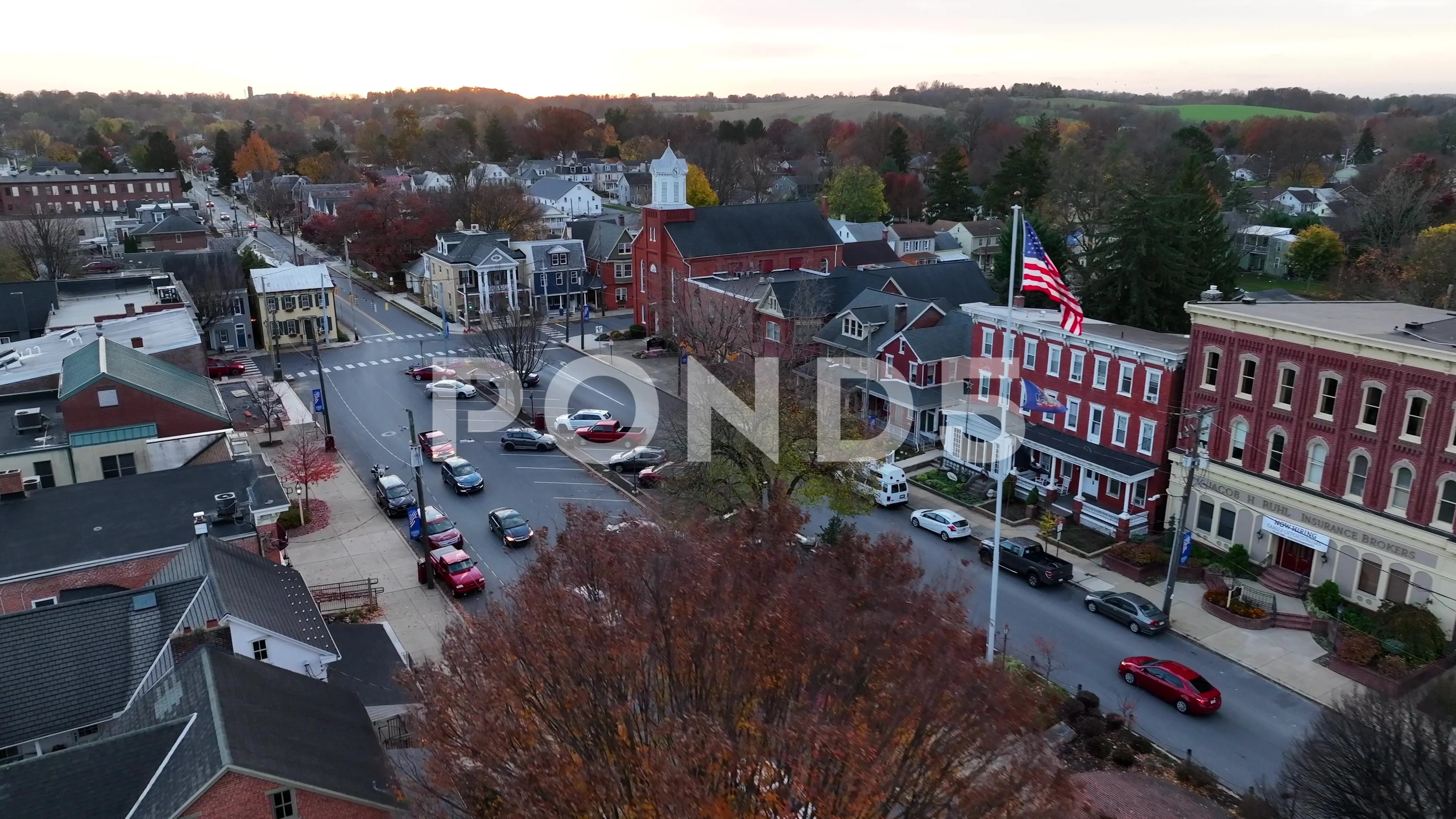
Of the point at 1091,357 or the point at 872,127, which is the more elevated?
the point at 872,127

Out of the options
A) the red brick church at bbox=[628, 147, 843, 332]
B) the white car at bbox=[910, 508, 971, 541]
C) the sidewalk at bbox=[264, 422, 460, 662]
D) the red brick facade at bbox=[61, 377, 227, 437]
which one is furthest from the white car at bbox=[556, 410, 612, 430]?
the white car at bbox=[910, 508, 971, 541]

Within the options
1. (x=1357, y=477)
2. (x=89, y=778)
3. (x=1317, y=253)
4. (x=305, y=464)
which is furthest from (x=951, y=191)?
(x=89, y=778)

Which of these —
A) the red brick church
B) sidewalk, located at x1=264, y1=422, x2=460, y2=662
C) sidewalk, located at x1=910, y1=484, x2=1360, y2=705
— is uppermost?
the red brick church

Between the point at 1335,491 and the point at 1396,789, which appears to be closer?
the point at 1396,789

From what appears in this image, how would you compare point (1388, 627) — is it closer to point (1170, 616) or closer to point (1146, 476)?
point (1170, 616)

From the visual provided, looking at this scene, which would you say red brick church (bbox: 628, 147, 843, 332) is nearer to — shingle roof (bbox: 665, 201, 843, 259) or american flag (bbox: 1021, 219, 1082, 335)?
shingle roof (bbox: 665, 201, 843, 259)

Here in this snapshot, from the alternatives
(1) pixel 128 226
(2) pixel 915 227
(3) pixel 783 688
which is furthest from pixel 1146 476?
(1) pixel 128 226

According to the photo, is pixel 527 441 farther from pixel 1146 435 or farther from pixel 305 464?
pixel 1146 435
